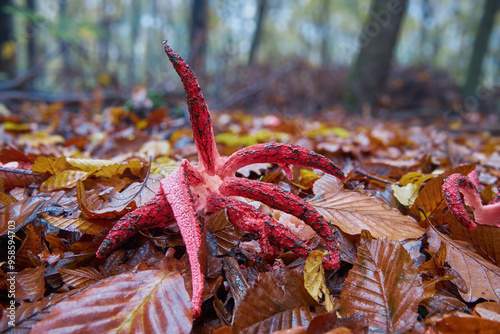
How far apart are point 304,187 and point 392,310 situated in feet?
3.11

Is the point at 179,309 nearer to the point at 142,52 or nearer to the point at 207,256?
the point at 207,256

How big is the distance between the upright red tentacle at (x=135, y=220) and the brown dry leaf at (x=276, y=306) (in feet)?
1.46

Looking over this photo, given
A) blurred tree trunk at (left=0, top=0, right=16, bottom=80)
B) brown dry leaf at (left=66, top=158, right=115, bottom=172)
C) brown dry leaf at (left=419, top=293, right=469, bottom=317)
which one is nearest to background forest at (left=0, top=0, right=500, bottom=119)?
blurred tree trunk at (left=0, top=0, right=16, bottom=80)

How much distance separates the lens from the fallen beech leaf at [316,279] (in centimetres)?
114

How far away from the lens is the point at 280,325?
42.8 inches

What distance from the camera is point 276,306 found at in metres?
1.12

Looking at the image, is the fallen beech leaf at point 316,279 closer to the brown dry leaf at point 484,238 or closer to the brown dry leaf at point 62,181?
the brown dry leaf at point 484,238

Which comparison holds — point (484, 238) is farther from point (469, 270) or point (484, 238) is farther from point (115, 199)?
point (115, 199)

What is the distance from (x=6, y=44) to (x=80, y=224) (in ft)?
32.5

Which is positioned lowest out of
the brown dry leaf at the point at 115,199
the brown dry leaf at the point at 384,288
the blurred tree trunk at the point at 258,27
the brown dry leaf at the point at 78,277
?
the brown dry leaf at the point at 384,288

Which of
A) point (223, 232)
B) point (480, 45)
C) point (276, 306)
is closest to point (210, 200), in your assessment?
point (223, 232)

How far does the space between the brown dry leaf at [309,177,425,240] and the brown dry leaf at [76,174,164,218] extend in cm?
85

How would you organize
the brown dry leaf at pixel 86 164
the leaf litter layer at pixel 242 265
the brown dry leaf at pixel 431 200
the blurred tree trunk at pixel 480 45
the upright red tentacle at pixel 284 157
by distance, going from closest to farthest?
1. the leaf litter layer at pixel 242 265
2. the upright red tentacle at pixel 284 157
3. the brown dry leaf at pixel 431 200
4. the brown dry leaf at pixel 86 164
5. the blurred tree trunk at pixel 480 45

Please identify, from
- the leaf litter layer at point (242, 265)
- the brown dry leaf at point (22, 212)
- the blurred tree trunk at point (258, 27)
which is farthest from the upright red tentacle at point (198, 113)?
the blurred tree trunk at point (258, 27)
